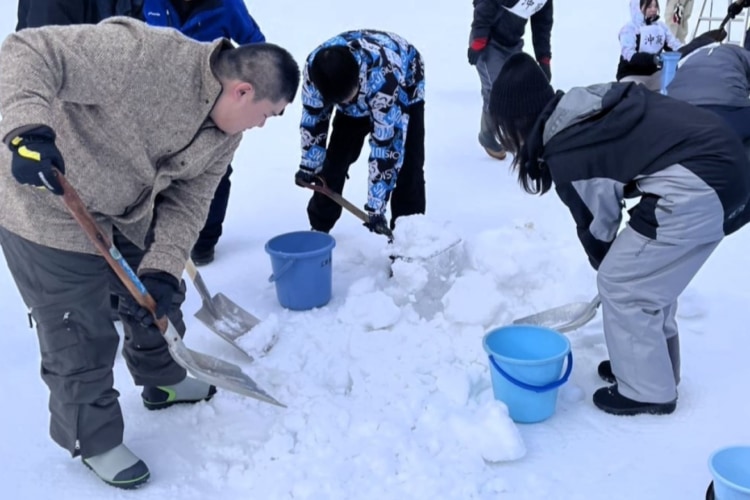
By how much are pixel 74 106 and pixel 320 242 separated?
4.84ft

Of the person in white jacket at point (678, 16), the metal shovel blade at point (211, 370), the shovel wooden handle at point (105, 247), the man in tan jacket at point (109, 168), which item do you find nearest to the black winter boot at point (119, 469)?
the man in tan jacket at point (109, 168)

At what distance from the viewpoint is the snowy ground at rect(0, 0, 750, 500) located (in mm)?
2111

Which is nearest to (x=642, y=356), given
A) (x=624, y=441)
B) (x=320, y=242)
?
(x=624, y=441)

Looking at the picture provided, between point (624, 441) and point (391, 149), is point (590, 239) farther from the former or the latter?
point (391, 149)

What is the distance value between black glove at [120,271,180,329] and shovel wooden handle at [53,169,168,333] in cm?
1

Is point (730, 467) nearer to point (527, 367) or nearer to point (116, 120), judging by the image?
point (527, 367)

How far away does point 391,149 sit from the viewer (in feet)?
10.7

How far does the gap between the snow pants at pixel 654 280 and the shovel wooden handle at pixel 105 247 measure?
142cm

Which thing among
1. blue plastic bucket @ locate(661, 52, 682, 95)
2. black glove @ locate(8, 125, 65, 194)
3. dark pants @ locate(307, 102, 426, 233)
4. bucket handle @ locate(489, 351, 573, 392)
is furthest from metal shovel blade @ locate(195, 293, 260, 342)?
blue plastic bucket @ locate(661, 52, 682, 95)

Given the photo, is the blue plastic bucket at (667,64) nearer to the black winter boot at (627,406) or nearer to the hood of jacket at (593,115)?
the hood of jacket at (593,115)

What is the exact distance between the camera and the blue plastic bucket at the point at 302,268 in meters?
3.00

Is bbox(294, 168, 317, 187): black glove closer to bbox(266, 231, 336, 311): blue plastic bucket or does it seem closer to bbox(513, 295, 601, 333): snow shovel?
bbox(266, 231, 336, 311): blue plastic bucket

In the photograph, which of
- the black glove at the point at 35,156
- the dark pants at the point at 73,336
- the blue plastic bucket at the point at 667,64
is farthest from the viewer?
the blue plastic bucket at the point at 667,64

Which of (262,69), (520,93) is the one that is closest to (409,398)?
(520,93)
